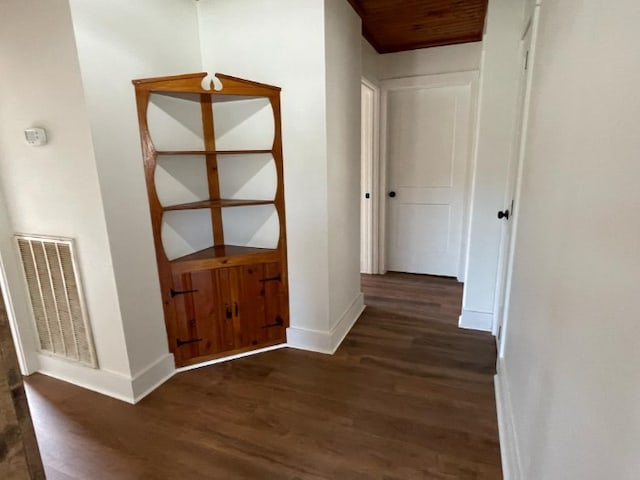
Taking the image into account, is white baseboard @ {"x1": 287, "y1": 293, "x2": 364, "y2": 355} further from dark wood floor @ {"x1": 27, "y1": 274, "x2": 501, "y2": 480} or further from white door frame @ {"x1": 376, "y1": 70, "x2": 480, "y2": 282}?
white door frame @ {"x1": 376, "y1": 70, "x2": 480, "y2": 282}

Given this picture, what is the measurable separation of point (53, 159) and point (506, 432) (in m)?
2.71

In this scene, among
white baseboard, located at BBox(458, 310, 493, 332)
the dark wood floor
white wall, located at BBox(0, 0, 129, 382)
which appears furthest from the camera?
white baseboard, located at BBox(458, 310, 493, 332)

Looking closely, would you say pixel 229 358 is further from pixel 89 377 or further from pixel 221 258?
pixel 89 377

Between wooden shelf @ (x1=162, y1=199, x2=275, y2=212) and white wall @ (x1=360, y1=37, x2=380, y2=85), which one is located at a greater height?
white wall @ (x1=360, y1=37, x2=380, y2=85)

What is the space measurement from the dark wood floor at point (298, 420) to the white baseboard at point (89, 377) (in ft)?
0.17

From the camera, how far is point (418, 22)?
2.97 meters

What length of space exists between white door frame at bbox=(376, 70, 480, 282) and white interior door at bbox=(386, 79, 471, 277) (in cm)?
4

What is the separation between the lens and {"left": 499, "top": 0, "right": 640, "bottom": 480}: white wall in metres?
0.65

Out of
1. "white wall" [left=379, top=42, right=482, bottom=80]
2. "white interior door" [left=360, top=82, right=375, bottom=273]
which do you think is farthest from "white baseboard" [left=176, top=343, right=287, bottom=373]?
"white wall" [left=379, top=42, right=482, bottom=80]

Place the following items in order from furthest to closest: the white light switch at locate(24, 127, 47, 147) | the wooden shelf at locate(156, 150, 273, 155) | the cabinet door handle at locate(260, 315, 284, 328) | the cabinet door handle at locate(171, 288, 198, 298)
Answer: the cabinet door handle at locate(260, 315, 284, 328) < the cabinet door handle at locate(171, 288, 198, 298) < the wooden shelf at locate(156, 150, 273, 155) < the white light switch at locate(24, 127, 47, 147)

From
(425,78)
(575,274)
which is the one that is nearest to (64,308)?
(575,274)

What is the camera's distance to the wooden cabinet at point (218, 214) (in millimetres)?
2250

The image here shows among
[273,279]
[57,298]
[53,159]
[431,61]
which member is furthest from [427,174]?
[57,298]

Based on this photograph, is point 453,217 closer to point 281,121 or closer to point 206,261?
point 281,121
